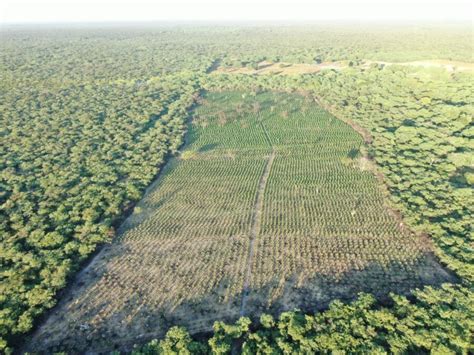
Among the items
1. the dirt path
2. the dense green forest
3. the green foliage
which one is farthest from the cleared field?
the green foliage

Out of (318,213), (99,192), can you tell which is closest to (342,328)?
(318,213)

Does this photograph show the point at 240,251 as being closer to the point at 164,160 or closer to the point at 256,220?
the point at 256,220

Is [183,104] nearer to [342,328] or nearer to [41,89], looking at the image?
[41,89]

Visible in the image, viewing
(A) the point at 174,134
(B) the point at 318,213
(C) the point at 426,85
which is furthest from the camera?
(C) the point at 426,85

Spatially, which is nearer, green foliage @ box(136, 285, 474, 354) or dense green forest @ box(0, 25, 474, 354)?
green foliage @ box(136, 285, 474, 354)

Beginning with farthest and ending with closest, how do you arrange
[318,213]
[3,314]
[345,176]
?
[345,176] < [318,213] < [3,314]

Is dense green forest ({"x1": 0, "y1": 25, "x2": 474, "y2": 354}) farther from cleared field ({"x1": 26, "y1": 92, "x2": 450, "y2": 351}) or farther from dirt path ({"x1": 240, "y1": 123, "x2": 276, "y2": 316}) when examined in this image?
dirt path ({"x1": 240, "y1": 123, "x2": 276, "y2": 316})

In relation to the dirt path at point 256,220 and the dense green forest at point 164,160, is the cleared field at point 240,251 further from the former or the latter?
the dense green forest at point 164,160
